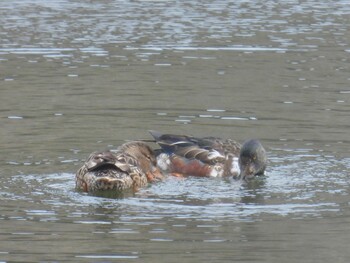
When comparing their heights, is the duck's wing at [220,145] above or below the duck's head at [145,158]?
above

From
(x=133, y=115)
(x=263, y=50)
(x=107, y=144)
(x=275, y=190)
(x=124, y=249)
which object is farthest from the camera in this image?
(x=263, y=50)

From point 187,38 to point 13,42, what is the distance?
3386 millimetres

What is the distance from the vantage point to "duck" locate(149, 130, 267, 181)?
47.9 ft

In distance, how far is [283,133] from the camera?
A: 54.6 ft

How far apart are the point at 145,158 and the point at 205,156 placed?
0.74 m

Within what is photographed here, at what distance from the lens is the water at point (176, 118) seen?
11547 millimetres

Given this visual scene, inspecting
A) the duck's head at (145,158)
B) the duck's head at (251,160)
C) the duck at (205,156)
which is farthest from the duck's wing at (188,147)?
the duck's head at (251,160)

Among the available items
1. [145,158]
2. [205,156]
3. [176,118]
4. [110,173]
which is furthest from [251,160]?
[176,118]

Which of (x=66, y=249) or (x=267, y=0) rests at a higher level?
(x=66, y=249)

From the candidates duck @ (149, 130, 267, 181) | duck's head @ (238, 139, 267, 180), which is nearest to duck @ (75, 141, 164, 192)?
duck @ (149, 130, 267, 181)

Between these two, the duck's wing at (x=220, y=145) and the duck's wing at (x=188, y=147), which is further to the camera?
the duck's wing at (x=220, y=145)

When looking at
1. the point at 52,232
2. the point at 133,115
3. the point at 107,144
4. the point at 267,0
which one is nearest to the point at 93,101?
the point at 133,115

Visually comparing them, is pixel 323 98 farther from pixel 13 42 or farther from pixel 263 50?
pixel 13 42

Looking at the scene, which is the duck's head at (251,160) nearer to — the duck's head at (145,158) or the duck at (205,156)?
the duck at (205,156)
